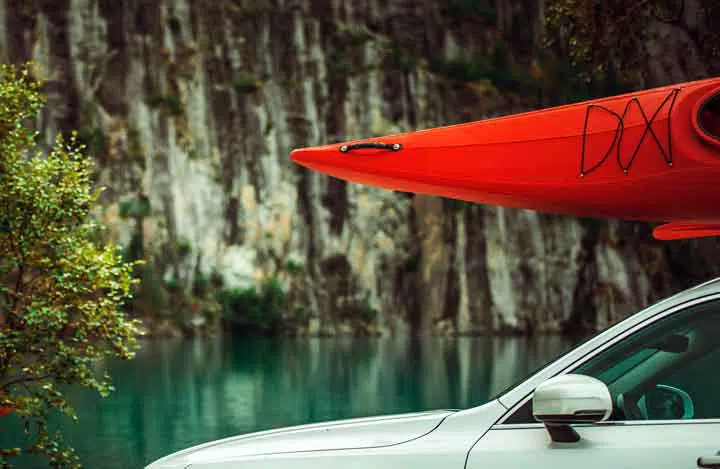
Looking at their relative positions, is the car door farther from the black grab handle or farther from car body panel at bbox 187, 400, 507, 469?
the black grab handle

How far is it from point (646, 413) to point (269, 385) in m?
34.1

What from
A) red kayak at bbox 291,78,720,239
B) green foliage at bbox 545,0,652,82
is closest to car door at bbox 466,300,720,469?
red kayak at bbox 291,78,720,239

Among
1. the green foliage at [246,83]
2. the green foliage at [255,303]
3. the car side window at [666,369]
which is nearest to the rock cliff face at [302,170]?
the green foliage at [246,83]

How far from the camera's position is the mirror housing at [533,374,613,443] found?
2.83m

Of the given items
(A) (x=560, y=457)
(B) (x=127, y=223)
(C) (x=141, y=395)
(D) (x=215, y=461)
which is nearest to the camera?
(A) (x=560, y=457)

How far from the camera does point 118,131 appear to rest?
58.0m

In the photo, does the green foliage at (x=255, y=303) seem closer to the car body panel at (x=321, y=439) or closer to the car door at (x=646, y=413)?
the car body panel at (x=321, y=439)

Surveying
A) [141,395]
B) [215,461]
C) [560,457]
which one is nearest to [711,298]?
[560,457]

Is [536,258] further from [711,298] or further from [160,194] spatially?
[711,298]

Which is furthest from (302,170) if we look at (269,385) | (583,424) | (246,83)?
(583,424)

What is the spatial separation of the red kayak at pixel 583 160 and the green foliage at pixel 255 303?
5164 cm

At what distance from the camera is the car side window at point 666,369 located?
3.10 meters

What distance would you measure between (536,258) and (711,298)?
2140 inches

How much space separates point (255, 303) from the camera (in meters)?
56.1
